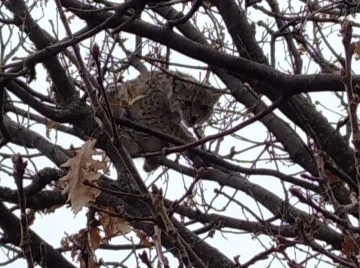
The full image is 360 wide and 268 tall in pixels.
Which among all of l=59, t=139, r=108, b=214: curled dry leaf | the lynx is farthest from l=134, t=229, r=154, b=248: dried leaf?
the lynx

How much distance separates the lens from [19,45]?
16.0 ft

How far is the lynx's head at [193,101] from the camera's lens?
6383mm

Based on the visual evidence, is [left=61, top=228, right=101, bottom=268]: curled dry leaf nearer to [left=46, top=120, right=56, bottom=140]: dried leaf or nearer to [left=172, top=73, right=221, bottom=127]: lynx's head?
[left=46, top=120, right=56, bottom=140]: dried leaf

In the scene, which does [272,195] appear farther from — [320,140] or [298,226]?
[298,226]

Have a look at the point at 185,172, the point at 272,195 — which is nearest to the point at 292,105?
the point at 272,195

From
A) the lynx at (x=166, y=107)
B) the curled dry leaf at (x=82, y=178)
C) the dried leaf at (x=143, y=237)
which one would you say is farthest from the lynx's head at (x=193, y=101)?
the curled dry leaf at (x=82, y=178)

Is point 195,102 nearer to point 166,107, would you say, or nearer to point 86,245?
point 166,107

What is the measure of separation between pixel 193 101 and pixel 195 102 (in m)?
0.02

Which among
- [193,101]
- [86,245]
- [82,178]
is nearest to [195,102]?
[193,101]

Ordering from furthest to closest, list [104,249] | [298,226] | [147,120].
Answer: [147,120]
[104,249]
[298,226]

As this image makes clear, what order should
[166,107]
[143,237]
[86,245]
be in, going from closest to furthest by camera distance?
1. [86,245]
2. [143,237]
3. [166,107]

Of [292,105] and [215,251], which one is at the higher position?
[292,105]

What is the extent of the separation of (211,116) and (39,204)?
2.70 metres

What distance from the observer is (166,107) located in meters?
6.15
